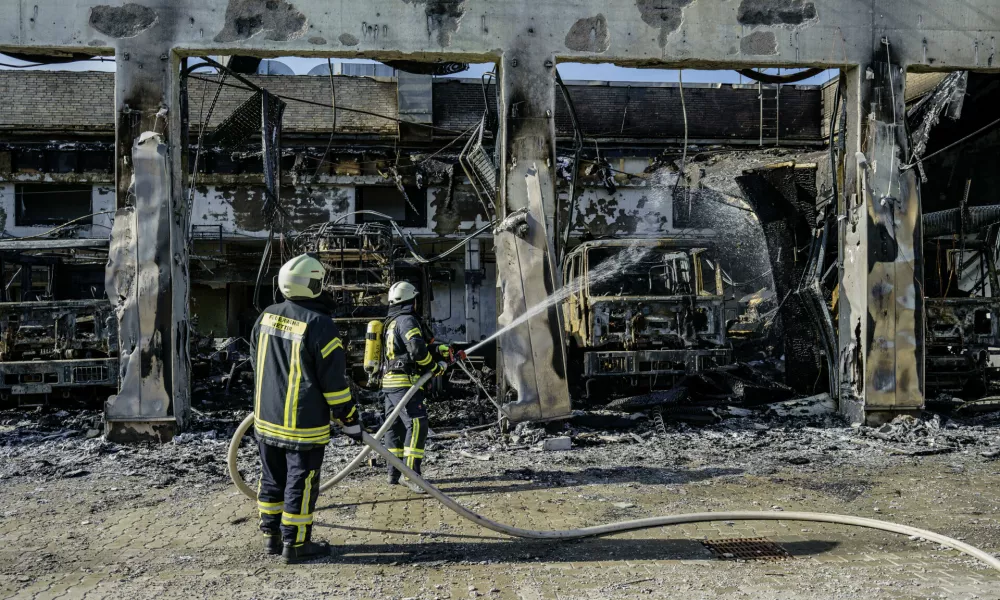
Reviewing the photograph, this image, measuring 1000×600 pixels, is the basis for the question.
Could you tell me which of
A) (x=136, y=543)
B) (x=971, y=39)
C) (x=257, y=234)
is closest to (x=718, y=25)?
(x=971, y=39)

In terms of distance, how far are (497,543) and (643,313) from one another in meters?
5.74

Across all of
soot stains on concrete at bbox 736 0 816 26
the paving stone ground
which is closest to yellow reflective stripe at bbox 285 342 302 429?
the paving stone ground

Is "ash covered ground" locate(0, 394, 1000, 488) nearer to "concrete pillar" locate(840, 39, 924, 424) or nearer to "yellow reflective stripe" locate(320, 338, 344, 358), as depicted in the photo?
"concrete pillar" locate(840, 39, 924, 424)

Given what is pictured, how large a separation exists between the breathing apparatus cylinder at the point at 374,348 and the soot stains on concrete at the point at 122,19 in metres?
3.97

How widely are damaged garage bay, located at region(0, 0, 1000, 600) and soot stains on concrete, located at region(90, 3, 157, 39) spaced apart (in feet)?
0.13

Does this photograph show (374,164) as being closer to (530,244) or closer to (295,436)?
(530,244)

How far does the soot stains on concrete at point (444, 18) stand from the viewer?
7.90 m

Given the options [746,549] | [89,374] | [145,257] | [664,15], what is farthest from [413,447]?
[664,15]

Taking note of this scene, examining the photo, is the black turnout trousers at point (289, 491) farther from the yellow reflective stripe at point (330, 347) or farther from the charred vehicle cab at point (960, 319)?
the charred vehicle cab at point (960, 319)

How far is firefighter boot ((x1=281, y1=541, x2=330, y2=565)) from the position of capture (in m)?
4.01

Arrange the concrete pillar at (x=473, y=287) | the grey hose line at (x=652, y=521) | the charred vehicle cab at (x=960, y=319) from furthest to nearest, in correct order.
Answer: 1. the concrete pillar at (x=473, y=287)
2. the charred vehicle cab at (x=960, y=319)
3. the grey hose line at (x=652, y=521)

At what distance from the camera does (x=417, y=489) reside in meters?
5.81

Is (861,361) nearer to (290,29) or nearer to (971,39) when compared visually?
(971,39)

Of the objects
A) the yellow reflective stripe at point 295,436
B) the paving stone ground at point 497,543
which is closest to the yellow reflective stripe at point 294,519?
the paving stone ground at point 497,543
